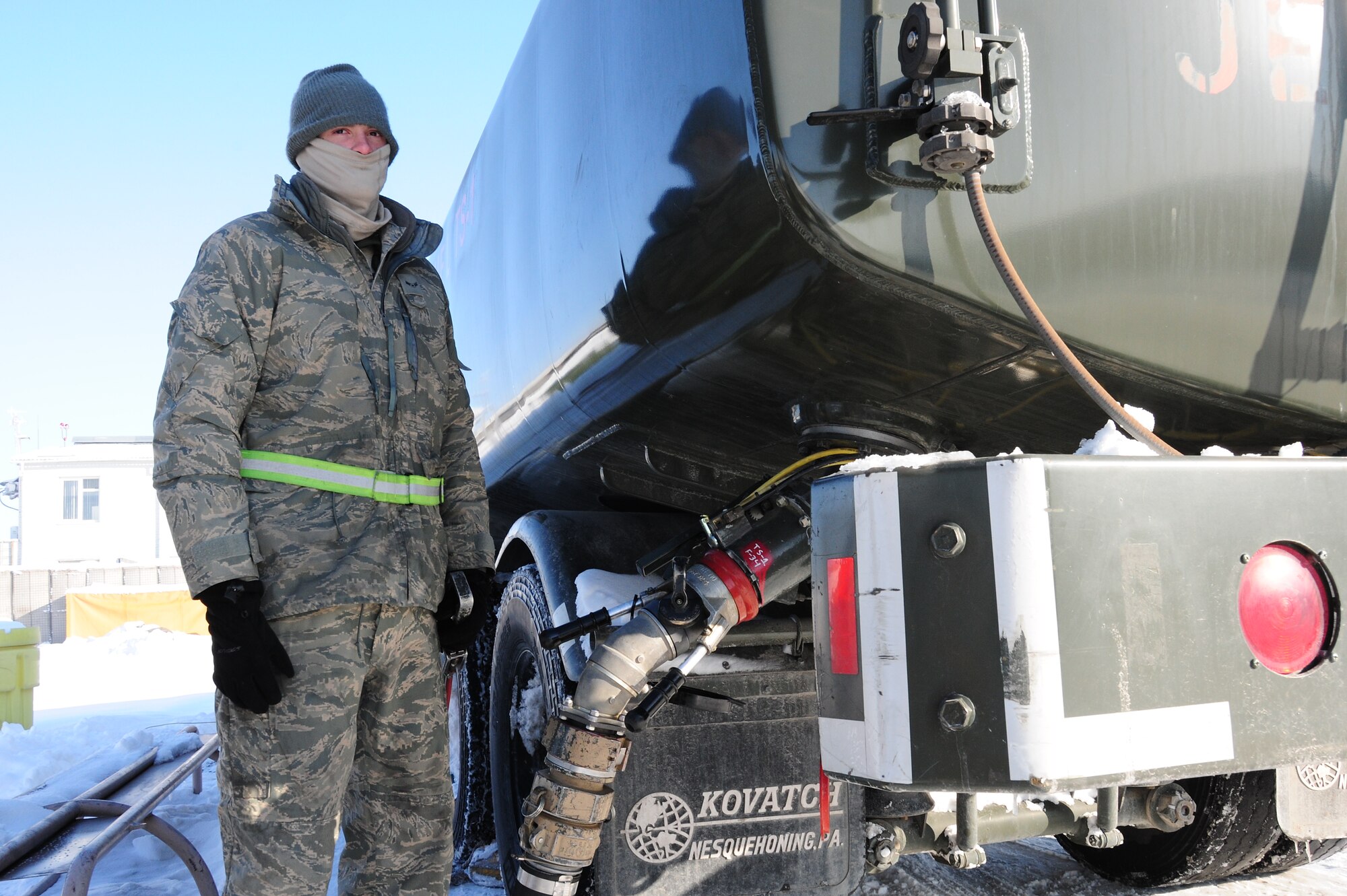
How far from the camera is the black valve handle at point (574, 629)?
1939mm

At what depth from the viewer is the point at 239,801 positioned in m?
1.94

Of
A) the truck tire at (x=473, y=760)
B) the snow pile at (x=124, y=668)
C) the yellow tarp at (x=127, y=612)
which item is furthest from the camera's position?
the yellow tarp at (x=127, y=612)

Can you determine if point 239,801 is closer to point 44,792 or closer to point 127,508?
point 44,792

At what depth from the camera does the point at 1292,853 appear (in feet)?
9.46

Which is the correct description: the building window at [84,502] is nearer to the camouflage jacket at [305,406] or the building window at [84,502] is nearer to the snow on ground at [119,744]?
the snow on ground at [119,744]

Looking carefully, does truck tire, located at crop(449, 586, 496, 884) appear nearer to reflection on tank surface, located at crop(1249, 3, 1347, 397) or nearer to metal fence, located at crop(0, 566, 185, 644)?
reflection on tank surface, located at crop(1249, 3, 1347, 397)

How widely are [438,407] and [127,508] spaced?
126ft

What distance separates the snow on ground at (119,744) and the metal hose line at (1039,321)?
2589 mm

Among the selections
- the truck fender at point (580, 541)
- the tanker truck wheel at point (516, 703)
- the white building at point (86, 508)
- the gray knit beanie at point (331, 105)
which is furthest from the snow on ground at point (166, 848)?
the white building at point (86, 508)

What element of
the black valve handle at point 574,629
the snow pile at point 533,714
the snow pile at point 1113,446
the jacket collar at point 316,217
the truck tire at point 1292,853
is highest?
the jacket collar at point 316,217

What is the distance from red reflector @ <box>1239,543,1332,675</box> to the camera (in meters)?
1.33

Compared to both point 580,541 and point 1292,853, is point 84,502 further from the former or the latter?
point 1292,853

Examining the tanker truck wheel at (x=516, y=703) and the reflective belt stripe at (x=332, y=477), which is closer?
the reflective belt stripe at (x=332, y=477)

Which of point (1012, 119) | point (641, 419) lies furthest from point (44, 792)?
point (1012, 119)
